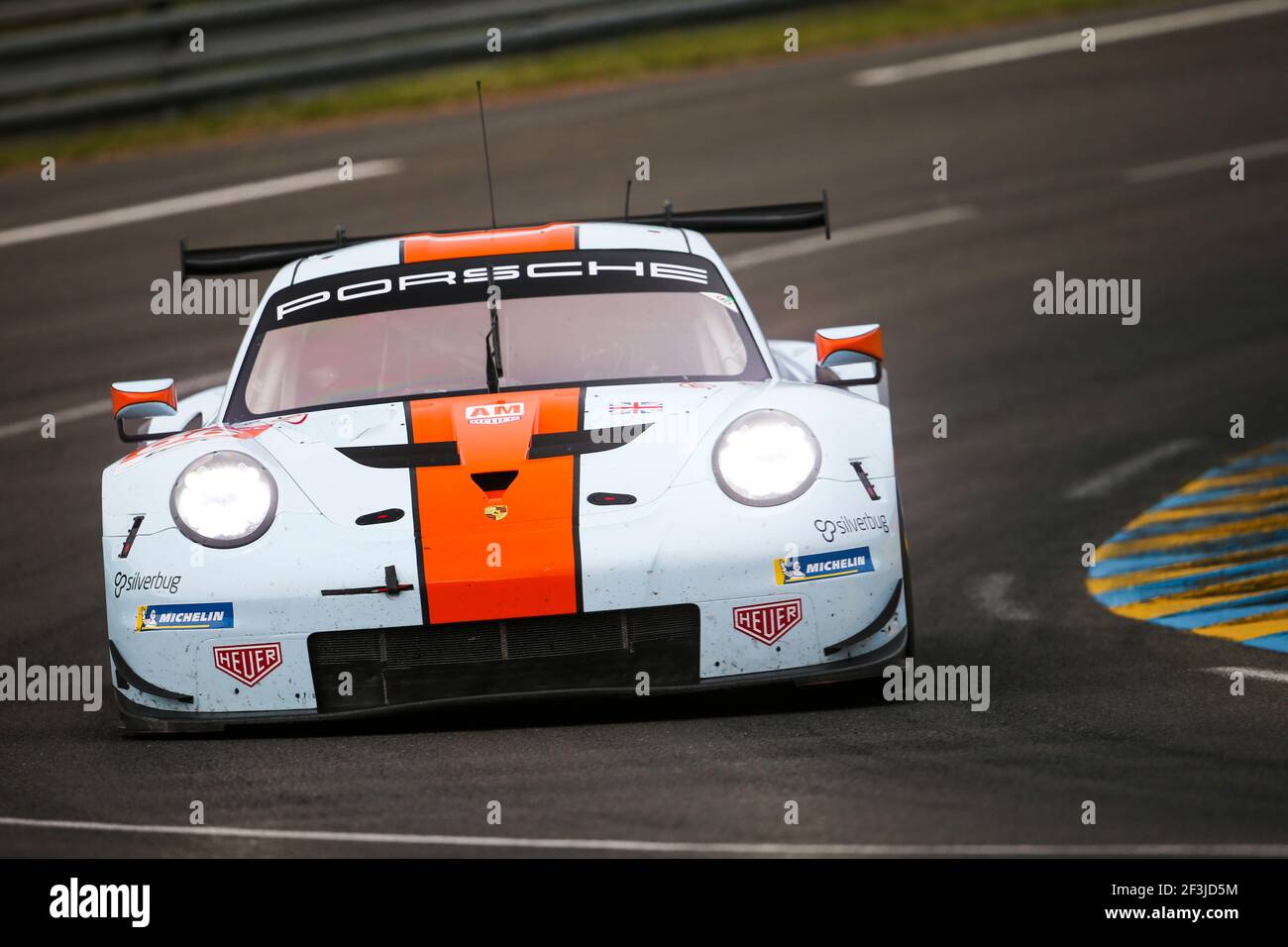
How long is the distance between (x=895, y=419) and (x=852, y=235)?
3.73 m

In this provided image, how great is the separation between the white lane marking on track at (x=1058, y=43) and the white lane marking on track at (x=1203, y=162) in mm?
2594

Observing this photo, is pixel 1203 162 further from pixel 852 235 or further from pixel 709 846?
pixel 709 846

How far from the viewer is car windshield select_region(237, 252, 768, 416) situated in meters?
6.15

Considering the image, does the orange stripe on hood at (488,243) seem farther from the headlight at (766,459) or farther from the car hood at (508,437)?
the headlight at (766,459)

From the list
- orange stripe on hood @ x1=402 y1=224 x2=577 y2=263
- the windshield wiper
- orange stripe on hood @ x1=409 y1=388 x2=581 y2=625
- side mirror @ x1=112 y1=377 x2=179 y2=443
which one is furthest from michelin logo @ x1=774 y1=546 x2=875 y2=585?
side mirror @ x1=112 y1=377 x2=179 y2=443

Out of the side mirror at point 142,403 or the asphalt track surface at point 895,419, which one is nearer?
the asphalt track surface at point 895,419

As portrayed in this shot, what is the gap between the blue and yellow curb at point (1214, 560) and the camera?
657 centimetres

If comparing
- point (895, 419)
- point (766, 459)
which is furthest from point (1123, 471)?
point (766, 459)

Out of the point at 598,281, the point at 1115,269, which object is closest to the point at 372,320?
the point at 598,281

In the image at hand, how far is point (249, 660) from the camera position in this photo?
206 inches

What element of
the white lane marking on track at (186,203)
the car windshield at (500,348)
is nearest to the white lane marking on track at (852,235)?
the white lane marking on track at (186,203)

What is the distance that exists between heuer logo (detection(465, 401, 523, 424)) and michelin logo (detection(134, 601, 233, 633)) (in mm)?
873

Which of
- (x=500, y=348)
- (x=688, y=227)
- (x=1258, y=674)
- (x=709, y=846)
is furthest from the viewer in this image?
(x=688, y=227)
